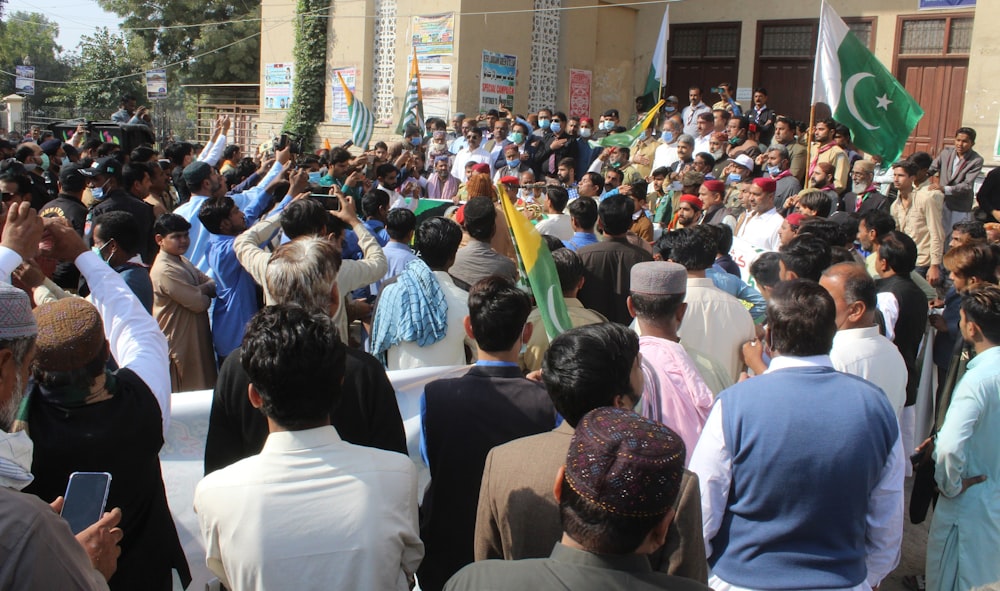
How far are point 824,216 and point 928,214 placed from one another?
2505 millimetres

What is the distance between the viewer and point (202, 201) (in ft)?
20.7

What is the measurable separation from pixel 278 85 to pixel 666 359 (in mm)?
19469

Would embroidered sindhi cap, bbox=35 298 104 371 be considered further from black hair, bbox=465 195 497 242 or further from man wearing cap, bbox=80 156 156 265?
man wearing cap, bbox=80 156 156 265

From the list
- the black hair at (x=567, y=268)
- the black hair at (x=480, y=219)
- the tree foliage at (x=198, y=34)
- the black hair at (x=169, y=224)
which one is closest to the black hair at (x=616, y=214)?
the black hair at (x=480, y=219)

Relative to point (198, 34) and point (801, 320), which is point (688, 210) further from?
point (198, 34)

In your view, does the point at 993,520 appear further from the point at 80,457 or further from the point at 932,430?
the point at 80,457

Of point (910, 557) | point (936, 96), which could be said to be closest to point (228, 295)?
point (910, 557)

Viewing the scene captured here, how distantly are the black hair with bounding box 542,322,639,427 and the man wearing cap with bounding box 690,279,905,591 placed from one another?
1.33 feet

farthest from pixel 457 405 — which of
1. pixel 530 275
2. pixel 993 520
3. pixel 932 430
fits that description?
pixel 932 430

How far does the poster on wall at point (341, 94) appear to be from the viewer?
62.1 ft

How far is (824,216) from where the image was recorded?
6691mm

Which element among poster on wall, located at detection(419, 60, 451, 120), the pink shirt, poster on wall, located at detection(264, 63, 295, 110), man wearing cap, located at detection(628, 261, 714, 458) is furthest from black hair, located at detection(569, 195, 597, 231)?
poster on wall, located at detection(264, 63, 295, 110)

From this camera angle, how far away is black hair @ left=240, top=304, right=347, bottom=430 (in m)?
2.16

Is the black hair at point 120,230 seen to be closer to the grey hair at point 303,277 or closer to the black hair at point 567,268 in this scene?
the grey hair at point 303,277
